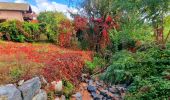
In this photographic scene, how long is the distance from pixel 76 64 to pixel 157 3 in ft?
15.5

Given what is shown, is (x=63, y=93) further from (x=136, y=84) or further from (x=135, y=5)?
(x=135, y=5)

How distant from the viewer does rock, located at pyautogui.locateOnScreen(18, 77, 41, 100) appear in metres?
8.47

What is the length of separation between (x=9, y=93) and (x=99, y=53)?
9.32 m

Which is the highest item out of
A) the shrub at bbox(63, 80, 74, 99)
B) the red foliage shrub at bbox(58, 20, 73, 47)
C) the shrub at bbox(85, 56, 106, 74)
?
the red foliage shrub at bbox(58, 20, 73, 47)

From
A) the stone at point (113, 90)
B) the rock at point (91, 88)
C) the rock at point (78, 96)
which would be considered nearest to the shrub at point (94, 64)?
the rock at point (91, 88)

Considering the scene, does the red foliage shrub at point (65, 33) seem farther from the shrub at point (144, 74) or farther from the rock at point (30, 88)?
the rock at point (30, 88)

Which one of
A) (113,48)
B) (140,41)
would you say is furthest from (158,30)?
(113,48)

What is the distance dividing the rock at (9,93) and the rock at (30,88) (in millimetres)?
183

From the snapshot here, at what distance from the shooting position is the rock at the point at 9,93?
7.88 meters

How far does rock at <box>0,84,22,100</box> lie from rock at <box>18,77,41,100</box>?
0.60ft

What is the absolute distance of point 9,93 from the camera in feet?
26.2

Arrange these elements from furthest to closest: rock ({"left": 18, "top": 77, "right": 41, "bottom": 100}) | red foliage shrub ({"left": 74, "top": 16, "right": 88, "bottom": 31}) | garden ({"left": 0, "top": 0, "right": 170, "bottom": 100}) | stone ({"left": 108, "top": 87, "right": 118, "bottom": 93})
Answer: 1. red foliage shrub ({"left": 74, "top": 16, "right": 88, "bottom": 31})
2. stone ({"left": 108, "top": 87, "right": 118, "bottom": 93})
3. garden ({"left": 0, "top": 0, "right": 170, "bottom": 100})
4. rock ({"left": 18, "top": 77, "right": 41, "bottom": 100})

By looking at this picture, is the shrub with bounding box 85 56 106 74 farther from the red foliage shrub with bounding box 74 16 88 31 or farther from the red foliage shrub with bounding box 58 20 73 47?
the red foliage shrub with bounding box 58 20 73 47

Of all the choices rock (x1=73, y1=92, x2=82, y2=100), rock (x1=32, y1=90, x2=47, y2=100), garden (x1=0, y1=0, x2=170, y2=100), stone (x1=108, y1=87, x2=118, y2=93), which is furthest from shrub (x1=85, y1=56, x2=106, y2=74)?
rock (x1=32, y1=90, x2=47, y2=100)
